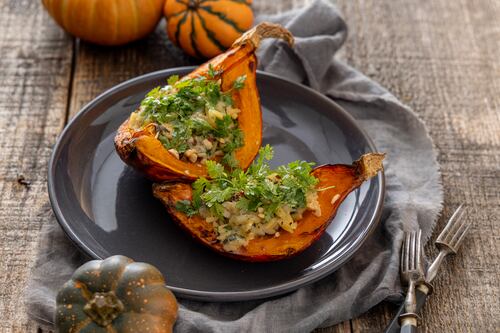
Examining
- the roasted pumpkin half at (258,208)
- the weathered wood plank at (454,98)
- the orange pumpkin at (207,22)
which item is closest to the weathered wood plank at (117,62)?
the orange pumpkin at (207,22)

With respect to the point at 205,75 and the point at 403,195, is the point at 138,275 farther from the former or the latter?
the point at 403,195

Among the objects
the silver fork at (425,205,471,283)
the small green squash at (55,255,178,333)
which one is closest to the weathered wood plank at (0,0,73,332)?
the small green squash at (55,255,178,333)

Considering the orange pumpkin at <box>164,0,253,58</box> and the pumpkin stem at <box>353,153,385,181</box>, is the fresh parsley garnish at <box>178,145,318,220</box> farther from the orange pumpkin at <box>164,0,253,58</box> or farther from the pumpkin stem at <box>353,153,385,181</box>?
the orange pumpkin at <box>164,0,253,58</box>

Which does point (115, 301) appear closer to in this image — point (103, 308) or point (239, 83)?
point (103, 308)

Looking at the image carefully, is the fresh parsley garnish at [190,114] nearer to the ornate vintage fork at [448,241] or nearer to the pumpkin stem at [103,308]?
the pumpkin stem at [103,308]

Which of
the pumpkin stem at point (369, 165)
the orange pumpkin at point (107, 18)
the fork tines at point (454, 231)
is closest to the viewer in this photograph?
the pumpkin stem at point (369, 165)

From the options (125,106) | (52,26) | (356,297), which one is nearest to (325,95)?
(125,106)
